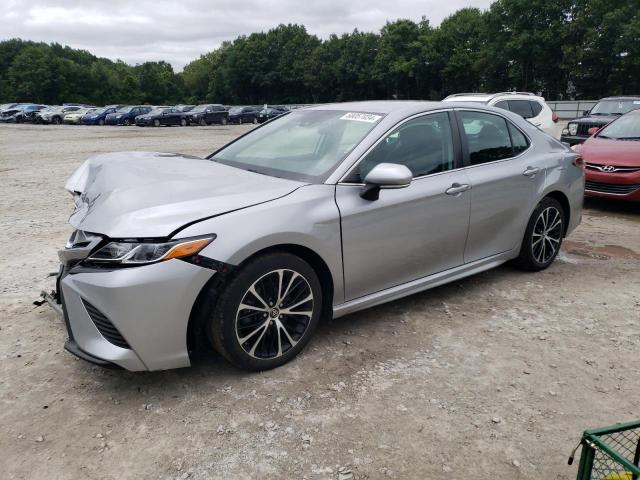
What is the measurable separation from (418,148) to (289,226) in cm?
137

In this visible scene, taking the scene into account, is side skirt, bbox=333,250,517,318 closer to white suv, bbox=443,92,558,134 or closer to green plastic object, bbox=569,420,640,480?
green plastic object, bbox=569,420,640,480

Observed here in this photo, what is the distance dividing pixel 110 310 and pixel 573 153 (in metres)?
4.52

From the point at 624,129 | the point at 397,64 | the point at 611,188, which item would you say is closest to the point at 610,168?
the point at 611,188

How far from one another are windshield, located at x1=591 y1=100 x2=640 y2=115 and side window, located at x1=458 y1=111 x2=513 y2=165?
11.6 metres

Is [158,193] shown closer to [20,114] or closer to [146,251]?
[146,251]

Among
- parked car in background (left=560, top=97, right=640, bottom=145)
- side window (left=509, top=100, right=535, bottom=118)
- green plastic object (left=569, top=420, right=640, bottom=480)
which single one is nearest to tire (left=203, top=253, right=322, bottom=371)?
green plastic object (left=569, top=420, right=640, bottom=480)

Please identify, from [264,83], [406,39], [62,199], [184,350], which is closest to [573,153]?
[184,350]

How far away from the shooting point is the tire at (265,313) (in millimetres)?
2959

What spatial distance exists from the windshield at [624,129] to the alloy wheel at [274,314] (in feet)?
24.3

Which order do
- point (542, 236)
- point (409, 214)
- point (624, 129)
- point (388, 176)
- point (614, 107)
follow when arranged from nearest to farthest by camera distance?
point (388, 176) → point (409, 214) → point (542, 236) → point (624, 129) → point (614, 107)

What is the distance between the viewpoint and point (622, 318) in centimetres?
408

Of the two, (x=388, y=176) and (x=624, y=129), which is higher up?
(x=388, y=176)

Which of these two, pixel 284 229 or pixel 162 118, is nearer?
pixel 284 229

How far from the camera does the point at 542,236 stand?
16.2ft
